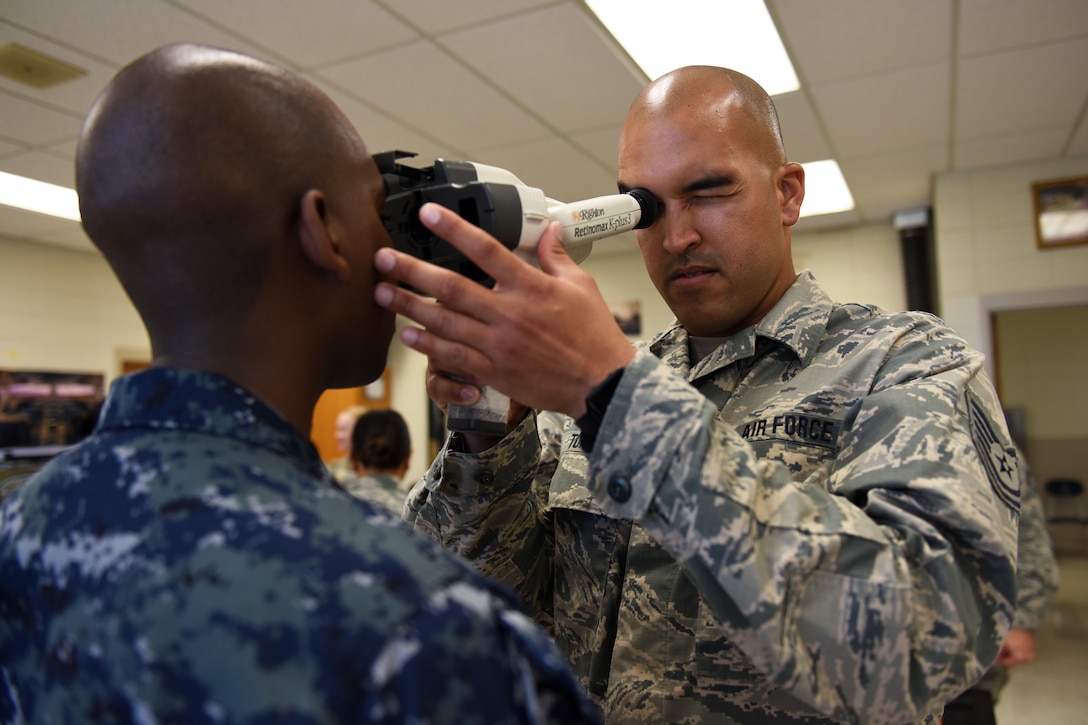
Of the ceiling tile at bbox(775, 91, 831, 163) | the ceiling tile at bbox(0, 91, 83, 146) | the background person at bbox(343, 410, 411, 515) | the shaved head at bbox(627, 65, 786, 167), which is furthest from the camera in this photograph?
the ceiling tile at bbox(775, 91, 831, 163)

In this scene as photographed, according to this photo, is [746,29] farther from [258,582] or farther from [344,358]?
[258,582]

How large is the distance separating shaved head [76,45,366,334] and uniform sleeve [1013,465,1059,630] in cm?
265

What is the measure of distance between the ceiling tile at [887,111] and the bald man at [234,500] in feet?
11.3

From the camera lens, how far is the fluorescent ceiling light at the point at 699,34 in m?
2.88

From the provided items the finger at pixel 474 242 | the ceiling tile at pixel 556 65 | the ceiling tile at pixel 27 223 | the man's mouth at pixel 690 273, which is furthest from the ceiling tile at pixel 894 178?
the ceiling tile at pixel 27 223

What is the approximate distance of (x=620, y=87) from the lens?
3529mm

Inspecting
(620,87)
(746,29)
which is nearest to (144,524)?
(746,29)

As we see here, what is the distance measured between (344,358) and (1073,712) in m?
4.55

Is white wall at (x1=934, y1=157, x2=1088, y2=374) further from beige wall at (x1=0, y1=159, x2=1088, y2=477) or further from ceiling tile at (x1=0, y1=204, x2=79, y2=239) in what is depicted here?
ceiling tile at (x1=0, y1=204, x2=79, y2=239)

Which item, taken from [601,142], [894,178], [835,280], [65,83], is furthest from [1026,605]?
[65,83]

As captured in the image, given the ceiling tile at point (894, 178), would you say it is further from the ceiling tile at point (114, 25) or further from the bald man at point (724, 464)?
the bald man at point (724, 464)

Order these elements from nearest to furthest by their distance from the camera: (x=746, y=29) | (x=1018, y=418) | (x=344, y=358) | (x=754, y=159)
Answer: (x=344, y=358)
(x=754, y=159)
(x=746, y=29)
(x=1018, y=418)

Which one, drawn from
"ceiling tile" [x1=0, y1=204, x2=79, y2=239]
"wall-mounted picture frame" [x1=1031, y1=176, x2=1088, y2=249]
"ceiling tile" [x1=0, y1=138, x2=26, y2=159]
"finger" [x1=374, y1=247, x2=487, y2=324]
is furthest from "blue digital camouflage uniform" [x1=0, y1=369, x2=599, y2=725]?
"ceiling tile" [x1=0, y1=204, x2=79, y2=239]

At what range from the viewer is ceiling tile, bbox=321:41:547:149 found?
323 cm
